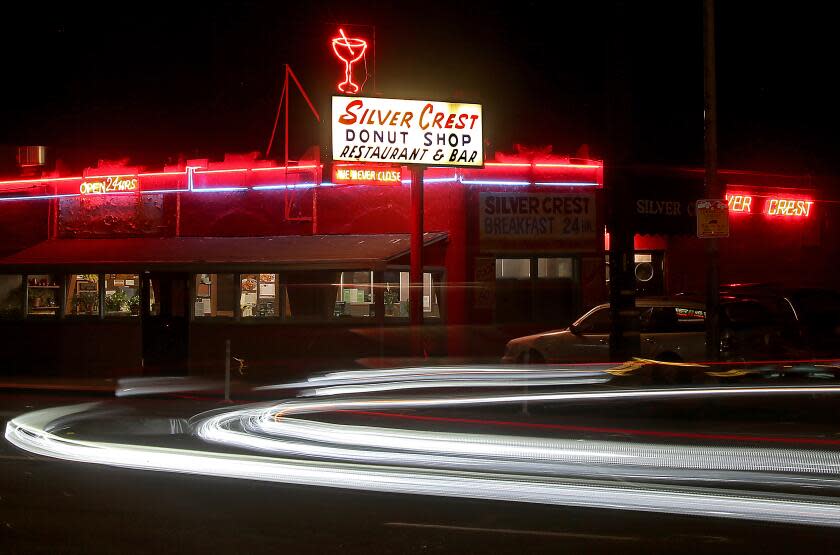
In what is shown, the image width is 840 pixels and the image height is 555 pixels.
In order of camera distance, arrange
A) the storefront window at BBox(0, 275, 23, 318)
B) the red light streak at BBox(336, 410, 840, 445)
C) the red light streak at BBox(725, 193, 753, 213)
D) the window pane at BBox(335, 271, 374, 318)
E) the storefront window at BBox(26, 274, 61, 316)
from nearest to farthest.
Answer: the red light streak at BBox(336, 410, 840, 445), the window pane at BBox(335, 271, 374, 318), the red light streak at BBox(725, 193, 753, 213), the storefront window at BBox(26, 274, 61, 316), the storefront window at BBox(0, 275, 23, 318)

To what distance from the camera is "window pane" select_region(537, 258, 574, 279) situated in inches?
856

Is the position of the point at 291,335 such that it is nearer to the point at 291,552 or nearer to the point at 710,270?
the point at 710,270

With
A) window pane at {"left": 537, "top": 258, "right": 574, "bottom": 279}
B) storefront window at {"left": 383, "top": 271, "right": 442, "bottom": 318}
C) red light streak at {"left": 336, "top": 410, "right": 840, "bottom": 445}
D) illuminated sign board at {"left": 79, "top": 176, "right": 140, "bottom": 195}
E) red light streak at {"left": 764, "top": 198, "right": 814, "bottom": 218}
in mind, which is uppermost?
illuminated sign board at {"left": 79, "top": 176, "right": 140, "bottom": 195}

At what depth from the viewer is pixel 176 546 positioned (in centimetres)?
642

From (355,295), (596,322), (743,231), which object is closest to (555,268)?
(355,295)

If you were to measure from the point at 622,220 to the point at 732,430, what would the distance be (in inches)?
158

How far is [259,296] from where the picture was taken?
73.3 ft

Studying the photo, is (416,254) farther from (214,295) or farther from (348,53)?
(214,295)

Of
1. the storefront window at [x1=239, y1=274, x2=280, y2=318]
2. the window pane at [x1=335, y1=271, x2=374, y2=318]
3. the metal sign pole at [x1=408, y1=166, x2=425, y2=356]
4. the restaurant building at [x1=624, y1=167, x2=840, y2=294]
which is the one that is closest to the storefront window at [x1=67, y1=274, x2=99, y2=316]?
the storefront window at [x1=239, y1=274, x2=280, y2=318]

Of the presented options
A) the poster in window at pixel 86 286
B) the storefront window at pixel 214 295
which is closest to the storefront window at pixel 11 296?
the poster in window at pixel 86 286

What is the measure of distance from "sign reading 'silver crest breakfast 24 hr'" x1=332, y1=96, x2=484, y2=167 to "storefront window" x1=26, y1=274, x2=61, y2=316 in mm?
10660

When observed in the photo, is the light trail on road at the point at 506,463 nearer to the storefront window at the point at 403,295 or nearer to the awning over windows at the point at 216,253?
the awning over windows at the point at 216,253

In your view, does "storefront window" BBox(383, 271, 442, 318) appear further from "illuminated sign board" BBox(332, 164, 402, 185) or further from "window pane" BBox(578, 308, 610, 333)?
"window pane" BBox(578, 308, 610, 333)

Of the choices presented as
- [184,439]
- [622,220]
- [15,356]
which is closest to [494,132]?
[622,220]
